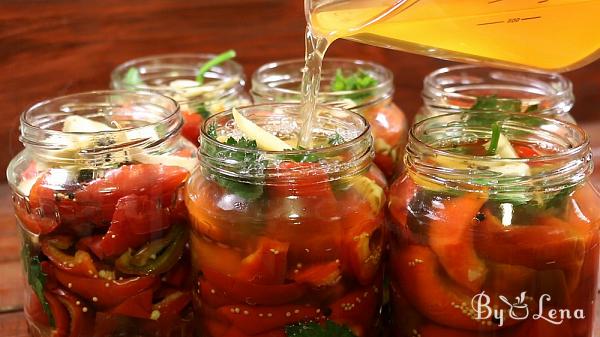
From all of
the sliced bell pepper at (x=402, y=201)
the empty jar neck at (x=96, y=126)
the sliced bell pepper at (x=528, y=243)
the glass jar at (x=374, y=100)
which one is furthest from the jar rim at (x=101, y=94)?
the sliced bell pepper at (x=528, y=243)

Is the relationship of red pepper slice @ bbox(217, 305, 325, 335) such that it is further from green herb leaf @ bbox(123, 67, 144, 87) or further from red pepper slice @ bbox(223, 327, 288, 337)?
green herb leaf @ bbox(123, 67, 144, 87)

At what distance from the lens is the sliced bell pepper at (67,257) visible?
36.5 inches

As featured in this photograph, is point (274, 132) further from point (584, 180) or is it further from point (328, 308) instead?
point (584, 180)

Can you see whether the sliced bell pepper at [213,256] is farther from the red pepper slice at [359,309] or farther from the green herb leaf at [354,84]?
the green herb leaf at [354,84]

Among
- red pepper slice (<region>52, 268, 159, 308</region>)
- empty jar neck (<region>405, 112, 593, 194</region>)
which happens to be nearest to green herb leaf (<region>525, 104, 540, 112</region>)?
empty jar neck (<region>405, 112, 593, 194</region>)

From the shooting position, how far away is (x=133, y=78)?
1.33 meters

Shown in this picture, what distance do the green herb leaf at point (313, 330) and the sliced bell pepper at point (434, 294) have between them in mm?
95

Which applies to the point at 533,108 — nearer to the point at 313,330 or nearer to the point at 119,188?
the point at 313,330

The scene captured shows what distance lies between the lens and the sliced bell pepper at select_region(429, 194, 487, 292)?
2.67 ft

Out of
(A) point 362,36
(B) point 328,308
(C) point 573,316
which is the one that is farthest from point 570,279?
(A) point 362,36

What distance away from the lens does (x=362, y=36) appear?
93 cm

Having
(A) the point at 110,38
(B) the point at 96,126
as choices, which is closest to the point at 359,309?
(B) the point at 96,126

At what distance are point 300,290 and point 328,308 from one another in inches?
1.7

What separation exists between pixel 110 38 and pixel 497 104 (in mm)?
774
